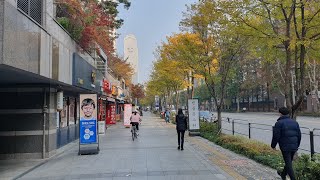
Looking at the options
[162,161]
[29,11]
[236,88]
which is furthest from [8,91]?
[236,88]

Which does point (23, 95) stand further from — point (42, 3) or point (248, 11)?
point (248, 11)

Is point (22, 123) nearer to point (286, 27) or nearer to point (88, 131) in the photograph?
point (88, 131)

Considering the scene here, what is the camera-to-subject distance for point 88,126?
48.0 feet

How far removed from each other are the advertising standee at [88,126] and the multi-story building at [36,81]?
3.21ft

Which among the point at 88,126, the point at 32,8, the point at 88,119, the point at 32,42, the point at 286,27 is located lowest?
the point at 88,126

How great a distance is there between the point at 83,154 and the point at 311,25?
367 inches

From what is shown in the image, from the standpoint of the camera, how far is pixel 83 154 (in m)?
14.3

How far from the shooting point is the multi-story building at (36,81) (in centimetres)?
948

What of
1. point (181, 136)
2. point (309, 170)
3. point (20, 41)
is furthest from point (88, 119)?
point (309, 170)

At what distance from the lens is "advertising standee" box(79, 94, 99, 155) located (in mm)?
14352

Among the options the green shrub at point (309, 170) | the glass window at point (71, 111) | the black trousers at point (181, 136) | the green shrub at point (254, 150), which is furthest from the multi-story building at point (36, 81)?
the green shrub at point (254, 150)

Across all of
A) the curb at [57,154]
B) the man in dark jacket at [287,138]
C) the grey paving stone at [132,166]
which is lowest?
the curb at [57,154]

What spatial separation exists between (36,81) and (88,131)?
3.19 m

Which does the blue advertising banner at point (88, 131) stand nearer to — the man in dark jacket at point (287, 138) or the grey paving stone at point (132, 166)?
the grey paving stone at point (132, 166)
